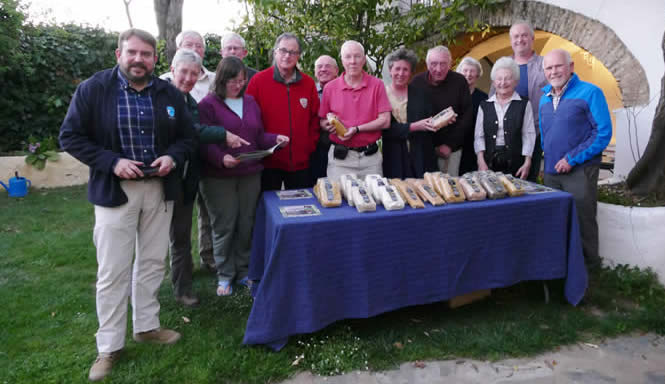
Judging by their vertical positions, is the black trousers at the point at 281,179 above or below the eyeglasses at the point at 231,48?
below

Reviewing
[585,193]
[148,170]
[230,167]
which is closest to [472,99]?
[585,193]

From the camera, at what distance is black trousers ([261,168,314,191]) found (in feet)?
11.4

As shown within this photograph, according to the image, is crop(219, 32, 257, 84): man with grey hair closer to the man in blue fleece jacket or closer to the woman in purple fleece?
the woman in purple fleece

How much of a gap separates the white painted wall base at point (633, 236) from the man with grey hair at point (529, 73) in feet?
2.02

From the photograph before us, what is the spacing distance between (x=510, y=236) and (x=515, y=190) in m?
0.30

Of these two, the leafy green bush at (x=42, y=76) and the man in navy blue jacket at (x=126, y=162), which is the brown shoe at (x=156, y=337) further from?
the leafy green bush at (x=42, y=76)

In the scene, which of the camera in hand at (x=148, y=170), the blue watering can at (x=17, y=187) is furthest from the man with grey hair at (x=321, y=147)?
the blue watering can at (x=17, y=187)

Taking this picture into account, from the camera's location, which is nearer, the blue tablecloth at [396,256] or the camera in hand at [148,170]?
the camera in hand at [148,170]

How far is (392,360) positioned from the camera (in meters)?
2.56

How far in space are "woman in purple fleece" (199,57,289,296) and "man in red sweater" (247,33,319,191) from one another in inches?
6.1

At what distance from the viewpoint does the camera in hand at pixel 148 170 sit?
2.33 m

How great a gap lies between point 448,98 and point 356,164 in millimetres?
1011

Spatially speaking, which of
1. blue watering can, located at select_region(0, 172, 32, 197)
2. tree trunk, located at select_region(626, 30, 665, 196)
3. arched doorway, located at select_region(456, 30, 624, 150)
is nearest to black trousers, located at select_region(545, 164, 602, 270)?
tree trunk, located at select_region(626, 30, 665, 196)

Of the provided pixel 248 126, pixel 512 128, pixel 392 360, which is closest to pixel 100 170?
pixel 248 126
